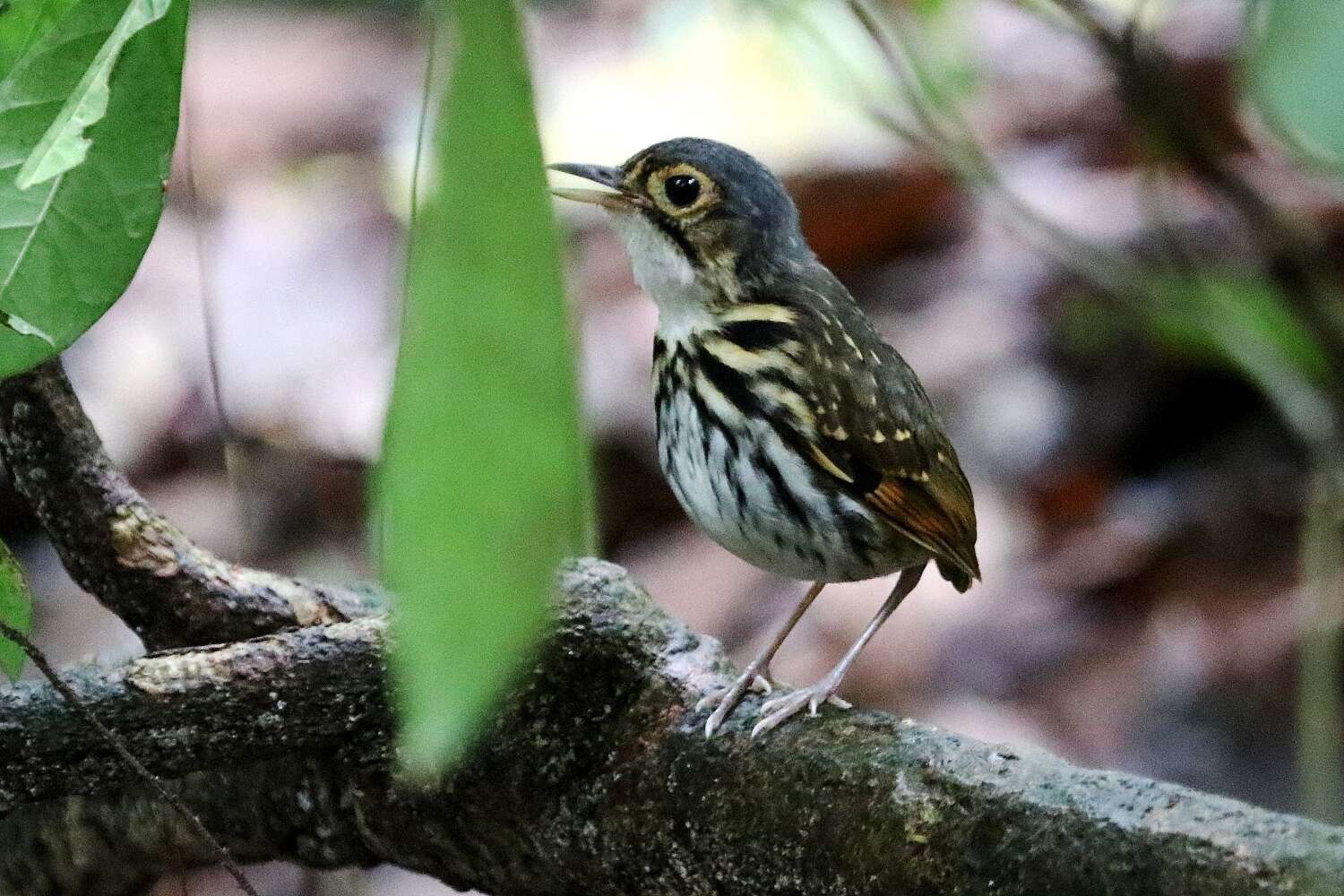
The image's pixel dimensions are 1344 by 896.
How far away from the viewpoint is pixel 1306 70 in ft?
2.23

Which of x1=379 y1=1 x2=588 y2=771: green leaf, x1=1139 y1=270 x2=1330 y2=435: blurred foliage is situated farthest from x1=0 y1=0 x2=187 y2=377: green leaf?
x1=1139 y1=270 x2=1330 y2=435: blurred foliage

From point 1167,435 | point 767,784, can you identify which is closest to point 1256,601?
point 1167,435

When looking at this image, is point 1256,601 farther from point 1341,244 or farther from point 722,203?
point 722,203

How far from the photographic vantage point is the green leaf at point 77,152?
107 cm

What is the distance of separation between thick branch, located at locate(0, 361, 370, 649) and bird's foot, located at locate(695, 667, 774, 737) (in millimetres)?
555

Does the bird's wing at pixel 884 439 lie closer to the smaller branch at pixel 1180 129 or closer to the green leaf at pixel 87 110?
the smaller branch at pixel 1180 129

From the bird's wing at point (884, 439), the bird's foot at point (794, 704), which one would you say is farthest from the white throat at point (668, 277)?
the bird's foot at point (794, 704)

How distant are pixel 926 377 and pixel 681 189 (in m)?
3.29

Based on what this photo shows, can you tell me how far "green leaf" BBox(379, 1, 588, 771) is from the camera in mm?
537

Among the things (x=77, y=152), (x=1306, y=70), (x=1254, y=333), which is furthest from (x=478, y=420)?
(x=1254, y=333)

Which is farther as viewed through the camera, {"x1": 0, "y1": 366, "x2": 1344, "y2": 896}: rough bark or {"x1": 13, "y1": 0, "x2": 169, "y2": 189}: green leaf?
{"x1": 0, "y1": 366, "x2": 1344, "y2": 896}: rough bark

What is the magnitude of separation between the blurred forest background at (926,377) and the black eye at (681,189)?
1.20 m

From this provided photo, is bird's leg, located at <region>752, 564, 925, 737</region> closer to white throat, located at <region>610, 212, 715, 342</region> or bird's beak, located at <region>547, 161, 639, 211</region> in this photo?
white throat, located at <region>610, 212, 715, 342</region>

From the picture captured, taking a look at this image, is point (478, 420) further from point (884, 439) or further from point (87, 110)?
point (884, 439)
